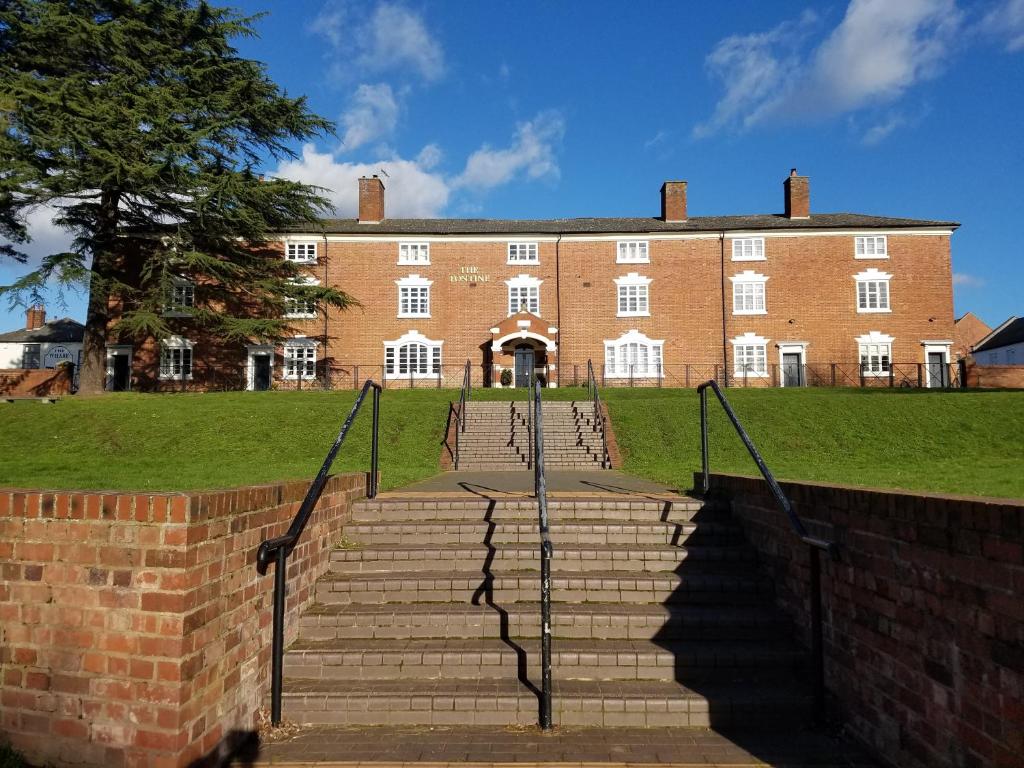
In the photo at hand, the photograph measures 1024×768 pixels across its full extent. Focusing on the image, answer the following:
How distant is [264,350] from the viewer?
32594 millimetres

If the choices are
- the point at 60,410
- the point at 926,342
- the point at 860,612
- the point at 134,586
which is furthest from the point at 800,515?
the point at 926,342

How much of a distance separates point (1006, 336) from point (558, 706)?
67.6m

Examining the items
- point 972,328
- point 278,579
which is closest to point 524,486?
point 278,579

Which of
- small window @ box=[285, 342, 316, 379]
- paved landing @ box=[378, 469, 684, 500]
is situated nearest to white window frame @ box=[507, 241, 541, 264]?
small window @ box=[285, 342, 316, 379]

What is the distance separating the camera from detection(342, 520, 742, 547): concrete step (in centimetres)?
552

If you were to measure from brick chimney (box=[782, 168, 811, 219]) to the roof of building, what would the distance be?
32.6m

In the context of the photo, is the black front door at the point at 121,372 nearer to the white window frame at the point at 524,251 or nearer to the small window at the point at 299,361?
the small window at the point at 299,361

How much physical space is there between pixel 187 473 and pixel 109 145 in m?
Answer: 20.8

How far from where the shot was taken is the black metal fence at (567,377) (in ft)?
104

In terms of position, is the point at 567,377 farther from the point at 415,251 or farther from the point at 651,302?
the point at 415,251

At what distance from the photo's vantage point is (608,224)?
3475 centimetres

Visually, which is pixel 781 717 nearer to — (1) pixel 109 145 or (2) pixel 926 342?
(1) pixel 109 145

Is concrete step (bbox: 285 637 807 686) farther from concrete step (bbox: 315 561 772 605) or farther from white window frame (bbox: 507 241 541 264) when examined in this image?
white window frame (bbox: 507 241 541 264)

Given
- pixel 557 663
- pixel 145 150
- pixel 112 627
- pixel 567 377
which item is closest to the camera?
pixel 112 627
